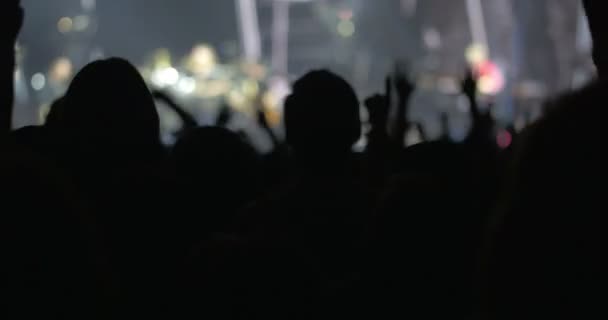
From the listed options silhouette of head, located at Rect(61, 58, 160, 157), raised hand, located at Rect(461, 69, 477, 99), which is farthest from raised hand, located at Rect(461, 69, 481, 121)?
silhouette of head, located at Rect(61, 58, 160, 157)

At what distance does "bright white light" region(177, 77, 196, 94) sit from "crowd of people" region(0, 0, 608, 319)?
23829 millimetres

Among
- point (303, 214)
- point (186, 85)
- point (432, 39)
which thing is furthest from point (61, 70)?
point (303, 214)

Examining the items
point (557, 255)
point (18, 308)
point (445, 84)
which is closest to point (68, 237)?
point (18, 308)

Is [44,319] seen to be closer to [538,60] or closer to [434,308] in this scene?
[434,308]

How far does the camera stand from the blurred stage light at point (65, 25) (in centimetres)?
2868

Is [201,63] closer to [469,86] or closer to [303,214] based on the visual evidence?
[469,86]

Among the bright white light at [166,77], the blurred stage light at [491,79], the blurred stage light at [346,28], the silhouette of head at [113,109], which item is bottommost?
the blurred stage light at [491,79]

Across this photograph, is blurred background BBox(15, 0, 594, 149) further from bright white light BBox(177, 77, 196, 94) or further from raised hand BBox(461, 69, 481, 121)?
raised hand BBox(461, 69, 481, 121)

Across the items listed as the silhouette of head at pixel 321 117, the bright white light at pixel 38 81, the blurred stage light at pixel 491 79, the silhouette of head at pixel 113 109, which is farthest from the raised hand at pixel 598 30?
the bright white light at pixel 38 81

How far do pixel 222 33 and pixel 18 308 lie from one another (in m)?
36.5

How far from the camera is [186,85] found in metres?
27.1

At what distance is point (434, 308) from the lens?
63.8 inches

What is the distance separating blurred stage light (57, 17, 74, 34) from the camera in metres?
28.7

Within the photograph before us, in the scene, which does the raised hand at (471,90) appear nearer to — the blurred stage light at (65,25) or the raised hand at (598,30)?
the raised hand at (598,30)
